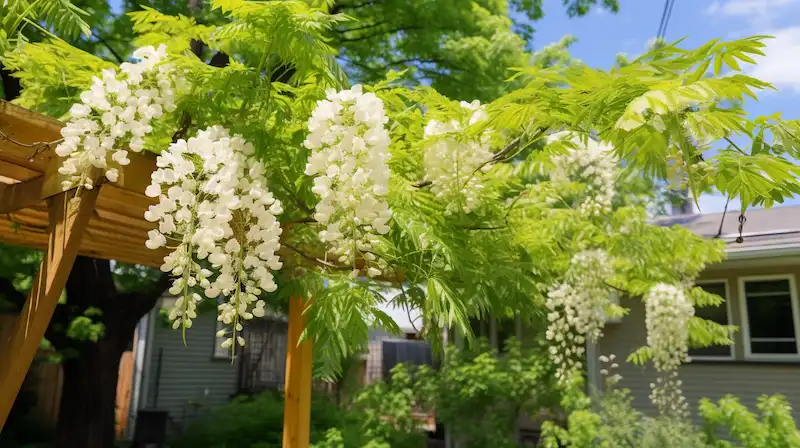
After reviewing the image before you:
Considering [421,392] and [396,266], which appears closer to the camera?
[396,266]

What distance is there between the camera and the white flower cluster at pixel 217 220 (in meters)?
2.13

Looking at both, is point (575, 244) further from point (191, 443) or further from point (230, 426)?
point (191, 443)

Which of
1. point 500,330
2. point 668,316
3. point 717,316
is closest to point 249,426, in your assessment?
point 500,330

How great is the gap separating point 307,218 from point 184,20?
1183 mm

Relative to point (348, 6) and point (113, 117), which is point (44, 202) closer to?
point (113, 117)

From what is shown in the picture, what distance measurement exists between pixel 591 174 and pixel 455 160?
3787 millimetres

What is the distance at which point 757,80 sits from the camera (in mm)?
1835

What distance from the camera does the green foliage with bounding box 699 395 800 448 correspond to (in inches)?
256

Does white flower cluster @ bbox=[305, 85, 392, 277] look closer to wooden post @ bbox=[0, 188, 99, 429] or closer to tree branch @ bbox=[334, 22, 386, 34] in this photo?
wooden post @ bbox=[0, 188, 99, 429]

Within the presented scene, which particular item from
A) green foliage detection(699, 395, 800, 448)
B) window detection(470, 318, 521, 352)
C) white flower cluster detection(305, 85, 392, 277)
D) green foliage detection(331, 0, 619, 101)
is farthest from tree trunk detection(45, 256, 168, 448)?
green foliage detection(699, 395, 800, 448)

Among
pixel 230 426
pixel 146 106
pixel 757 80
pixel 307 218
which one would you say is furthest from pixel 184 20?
pixel 230 426

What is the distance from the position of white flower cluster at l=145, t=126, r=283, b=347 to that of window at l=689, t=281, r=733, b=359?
925cm

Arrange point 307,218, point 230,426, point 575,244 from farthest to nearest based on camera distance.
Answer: point 230,426 < point 575,244 < point 307,218

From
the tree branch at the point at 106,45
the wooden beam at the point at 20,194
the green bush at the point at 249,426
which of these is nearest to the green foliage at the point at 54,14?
the wooden beam at the point at 20,194
